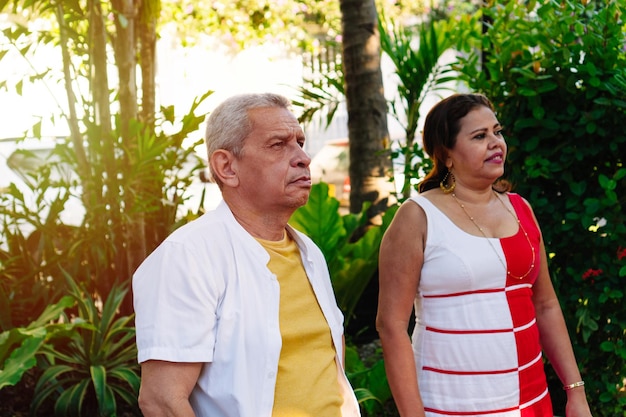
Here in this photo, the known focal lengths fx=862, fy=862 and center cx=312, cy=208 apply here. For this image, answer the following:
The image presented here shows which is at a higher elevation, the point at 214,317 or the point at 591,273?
the point at 214,317

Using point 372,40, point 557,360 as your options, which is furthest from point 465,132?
point 372,40

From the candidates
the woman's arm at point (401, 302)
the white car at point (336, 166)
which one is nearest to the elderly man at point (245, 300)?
the woman's arm at point (401, 302)

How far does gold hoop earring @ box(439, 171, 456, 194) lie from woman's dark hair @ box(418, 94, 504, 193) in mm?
14

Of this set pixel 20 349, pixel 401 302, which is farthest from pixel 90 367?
pixel 401 302

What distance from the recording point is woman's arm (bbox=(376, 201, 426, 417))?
2.65 meters

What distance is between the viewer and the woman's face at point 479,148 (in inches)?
110

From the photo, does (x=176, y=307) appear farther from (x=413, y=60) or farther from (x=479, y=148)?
(x=413, y=60)

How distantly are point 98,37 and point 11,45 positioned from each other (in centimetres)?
58

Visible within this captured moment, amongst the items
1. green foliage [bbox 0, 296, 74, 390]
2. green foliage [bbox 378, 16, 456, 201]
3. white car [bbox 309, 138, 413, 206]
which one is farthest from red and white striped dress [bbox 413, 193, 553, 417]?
white car [bbox 309, 138, 413, 206]

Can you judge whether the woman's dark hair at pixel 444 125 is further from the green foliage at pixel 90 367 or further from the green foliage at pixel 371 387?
the green foliage at pixel 90 367

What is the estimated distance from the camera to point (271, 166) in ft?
7.13

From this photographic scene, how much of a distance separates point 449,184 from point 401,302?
1.54 feet

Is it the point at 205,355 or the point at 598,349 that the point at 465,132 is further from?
the point at 598,349

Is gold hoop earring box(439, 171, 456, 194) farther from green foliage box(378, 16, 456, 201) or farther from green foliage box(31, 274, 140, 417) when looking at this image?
green foliage box(378, 16, 456, 201)
